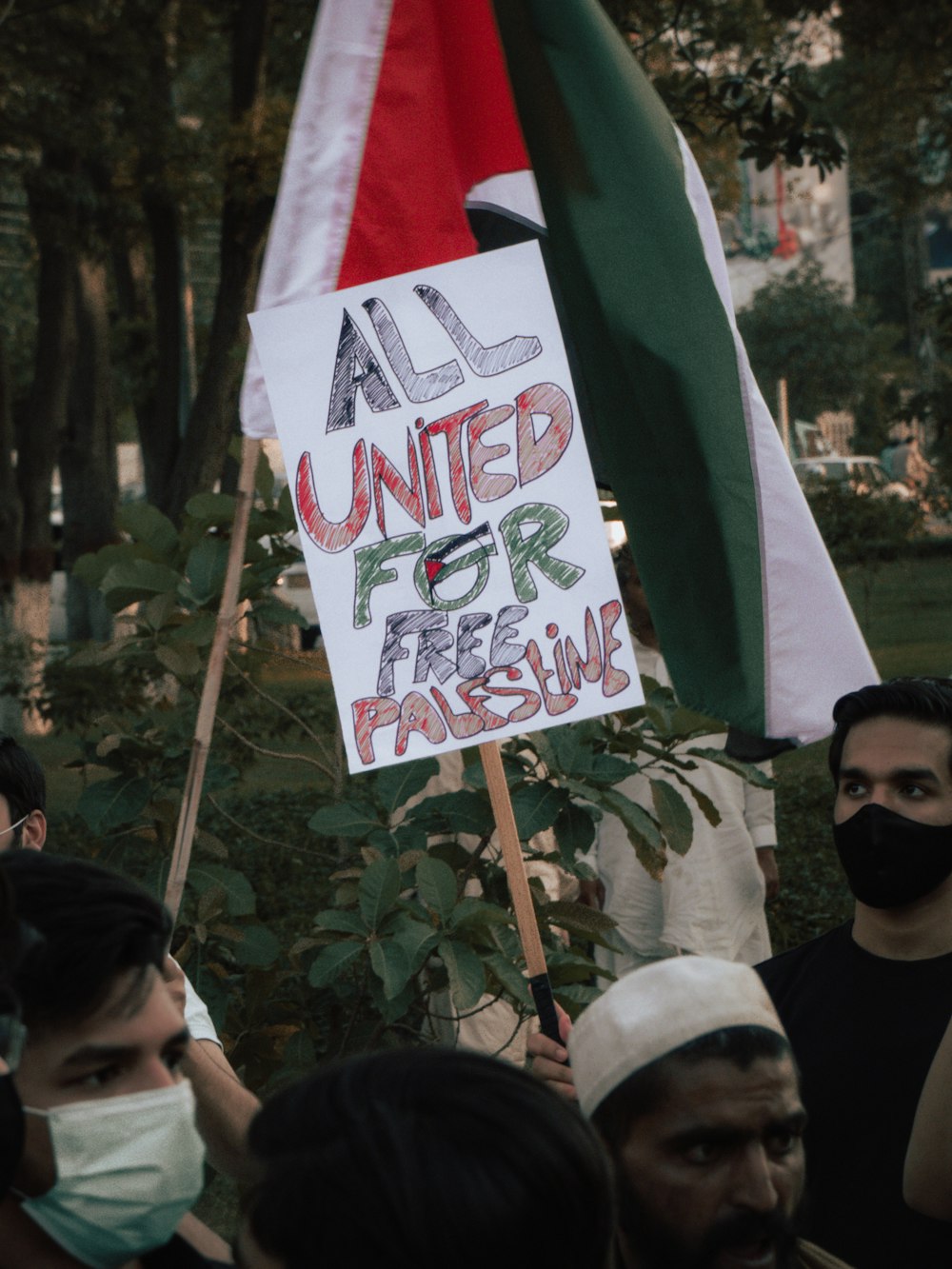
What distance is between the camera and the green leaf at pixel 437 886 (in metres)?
3.63

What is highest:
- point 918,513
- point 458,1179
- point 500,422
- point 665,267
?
point 665,267

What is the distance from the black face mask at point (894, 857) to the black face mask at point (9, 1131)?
5.13ft

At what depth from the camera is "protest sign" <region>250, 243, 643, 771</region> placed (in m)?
3.06

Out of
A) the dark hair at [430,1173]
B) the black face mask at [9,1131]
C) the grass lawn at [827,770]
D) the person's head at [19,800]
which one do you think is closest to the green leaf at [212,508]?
the person's head at [19,800]

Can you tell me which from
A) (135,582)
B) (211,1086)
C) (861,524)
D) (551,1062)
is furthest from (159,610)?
(861,524)

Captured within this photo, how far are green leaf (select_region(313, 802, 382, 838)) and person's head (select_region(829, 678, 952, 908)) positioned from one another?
47.8 inches

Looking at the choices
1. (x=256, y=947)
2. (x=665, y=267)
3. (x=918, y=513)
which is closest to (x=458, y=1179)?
(x=665, y=267)

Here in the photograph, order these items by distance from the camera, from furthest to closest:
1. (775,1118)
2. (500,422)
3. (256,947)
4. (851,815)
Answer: (256,947) < (500,422) < (851,815) < (775,1118)

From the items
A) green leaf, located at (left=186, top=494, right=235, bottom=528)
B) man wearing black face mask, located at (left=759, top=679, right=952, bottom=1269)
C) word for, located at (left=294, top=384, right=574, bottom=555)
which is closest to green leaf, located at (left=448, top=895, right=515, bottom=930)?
man wearing black face mask, located at (left=759, top=679, right=952, bottom=1269)

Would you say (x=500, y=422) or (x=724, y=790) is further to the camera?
(x=724, y=790)

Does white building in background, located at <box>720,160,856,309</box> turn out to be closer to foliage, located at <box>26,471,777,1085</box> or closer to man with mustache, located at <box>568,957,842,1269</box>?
foliage, located at <box>26,471,777,1085</box>

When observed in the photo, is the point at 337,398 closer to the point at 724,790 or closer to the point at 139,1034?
the point at 139,1034

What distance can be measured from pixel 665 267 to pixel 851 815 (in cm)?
116

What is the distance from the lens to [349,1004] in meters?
4.43
